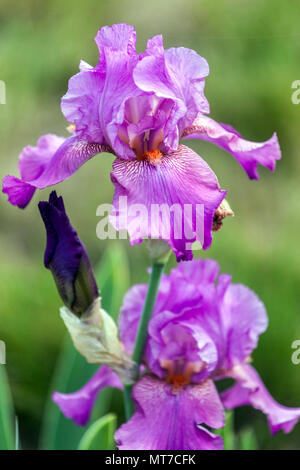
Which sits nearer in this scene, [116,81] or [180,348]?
[116,81]

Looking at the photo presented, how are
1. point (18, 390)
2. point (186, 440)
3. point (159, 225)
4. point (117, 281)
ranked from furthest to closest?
point (18, 390), point (117, 281), point (186, 440), point (159, 225)

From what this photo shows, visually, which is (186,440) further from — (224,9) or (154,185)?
(224,9)

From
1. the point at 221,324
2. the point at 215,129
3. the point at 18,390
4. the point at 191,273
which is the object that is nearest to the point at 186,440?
the point at 221,324

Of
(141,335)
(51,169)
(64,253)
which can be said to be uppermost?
(51,169)

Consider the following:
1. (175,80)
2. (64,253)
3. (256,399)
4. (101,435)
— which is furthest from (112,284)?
(175,80)

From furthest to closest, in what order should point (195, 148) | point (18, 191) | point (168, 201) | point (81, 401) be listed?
1. point (195, 148)
2. point (81, 401)
3. point (18, 191)
4. point (168, 201)

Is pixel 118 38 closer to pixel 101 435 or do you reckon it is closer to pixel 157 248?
pixel 157 248
